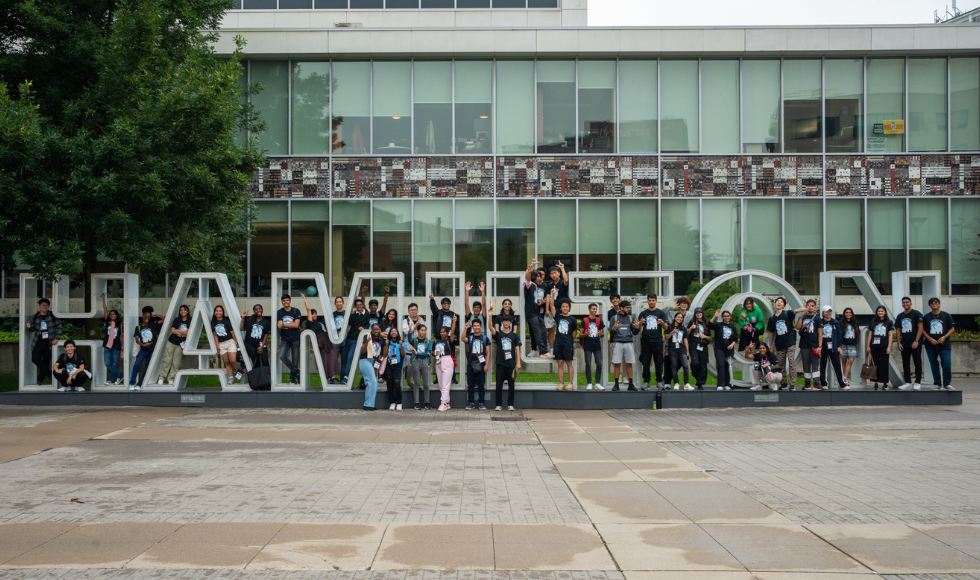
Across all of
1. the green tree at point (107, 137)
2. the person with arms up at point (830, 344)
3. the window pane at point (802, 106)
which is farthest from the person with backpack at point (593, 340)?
the window pane at point (802, 106)

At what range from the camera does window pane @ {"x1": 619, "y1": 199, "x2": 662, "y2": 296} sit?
2317 cm

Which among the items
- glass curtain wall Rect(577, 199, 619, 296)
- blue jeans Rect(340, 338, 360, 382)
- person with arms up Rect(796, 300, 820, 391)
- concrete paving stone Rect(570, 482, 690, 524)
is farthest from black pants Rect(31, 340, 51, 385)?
person with arms up Rect(796, 300, 820, 391)

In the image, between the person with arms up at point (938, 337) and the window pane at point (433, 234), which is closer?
the person with arms up at point (938, 337)

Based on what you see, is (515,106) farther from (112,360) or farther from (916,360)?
(112,360)

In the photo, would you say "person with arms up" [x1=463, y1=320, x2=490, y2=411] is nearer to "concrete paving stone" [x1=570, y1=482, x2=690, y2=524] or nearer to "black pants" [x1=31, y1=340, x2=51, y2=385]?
"concrete paving stone" [x1=570, y1=482, x2=690, y2=524]

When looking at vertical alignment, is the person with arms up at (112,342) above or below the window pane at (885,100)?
below

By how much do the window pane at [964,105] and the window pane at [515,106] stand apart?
12.7 m

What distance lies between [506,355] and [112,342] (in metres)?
8.38

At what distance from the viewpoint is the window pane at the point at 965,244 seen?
2320cm

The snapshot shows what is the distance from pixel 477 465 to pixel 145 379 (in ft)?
31.4

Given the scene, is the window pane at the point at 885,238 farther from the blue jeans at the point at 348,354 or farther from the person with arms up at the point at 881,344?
the blue jeans at the point at 348,354

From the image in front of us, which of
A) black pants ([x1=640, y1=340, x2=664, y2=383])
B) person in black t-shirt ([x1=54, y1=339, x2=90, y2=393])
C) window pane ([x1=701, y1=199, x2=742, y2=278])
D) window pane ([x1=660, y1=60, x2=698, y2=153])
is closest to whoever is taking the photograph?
person in black t-shirt ([x1=54, y1=339, x2=90, y2=393])

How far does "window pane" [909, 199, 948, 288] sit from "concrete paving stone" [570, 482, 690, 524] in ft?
62.9

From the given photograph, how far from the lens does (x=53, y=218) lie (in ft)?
48.1
